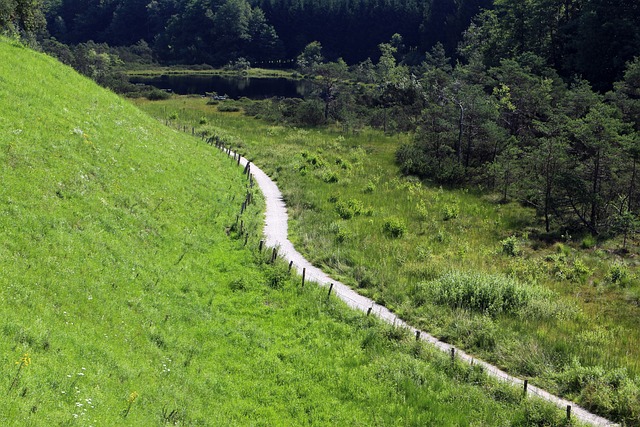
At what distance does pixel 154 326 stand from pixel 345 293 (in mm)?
10894

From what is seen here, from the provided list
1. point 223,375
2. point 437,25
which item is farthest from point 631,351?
point 437,25

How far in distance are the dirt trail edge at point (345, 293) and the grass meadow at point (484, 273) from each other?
457mm

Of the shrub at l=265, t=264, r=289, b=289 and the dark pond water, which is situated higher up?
the shrub at l=265, t=264, r=289, b=289

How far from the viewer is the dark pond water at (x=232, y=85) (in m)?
133

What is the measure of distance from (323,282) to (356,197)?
18.4 metres

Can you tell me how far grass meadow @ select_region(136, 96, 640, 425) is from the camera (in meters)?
18.9

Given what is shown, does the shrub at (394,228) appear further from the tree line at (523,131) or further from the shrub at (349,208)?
the tree line at (523,131)

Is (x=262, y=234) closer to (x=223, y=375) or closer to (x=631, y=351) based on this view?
(x=223, y=375)

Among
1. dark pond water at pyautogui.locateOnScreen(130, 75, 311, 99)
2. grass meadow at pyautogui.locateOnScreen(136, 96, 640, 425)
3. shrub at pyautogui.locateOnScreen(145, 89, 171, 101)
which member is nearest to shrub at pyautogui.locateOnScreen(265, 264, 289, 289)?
grass meadow at pyautogui.locateOnScreen(136, 96, 640, 425)

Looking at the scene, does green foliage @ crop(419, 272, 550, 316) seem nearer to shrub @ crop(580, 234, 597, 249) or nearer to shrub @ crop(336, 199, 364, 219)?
shrub @ crop(580, 234, 597, 249)

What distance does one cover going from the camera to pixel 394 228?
34656 millimetres

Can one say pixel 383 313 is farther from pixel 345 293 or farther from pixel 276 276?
Answer: pixel 276 276

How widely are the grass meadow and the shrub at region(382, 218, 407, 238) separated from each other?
A: 0.10 metres

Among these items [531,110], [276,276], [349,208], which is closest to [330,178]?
[349,208]
